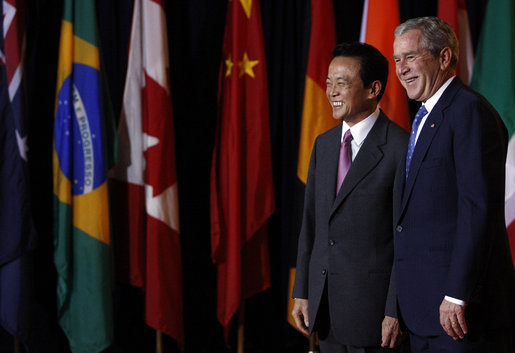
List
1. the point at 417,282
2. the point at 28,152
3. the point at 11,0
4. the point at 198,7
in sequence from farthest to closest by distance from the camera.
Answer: the point at 198,7 < the point at 28,152 < the point at 11,0 < the point at 417,282

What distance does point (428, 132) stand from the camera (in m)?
1.47

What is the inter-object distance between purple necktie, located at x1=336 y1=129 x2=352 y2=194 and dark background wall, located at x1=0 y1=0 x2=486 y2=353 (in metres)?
1.33

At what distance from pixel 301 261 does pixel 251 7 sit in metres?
1.80

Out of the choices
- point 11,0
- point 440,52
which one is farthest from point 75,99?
point 440,52

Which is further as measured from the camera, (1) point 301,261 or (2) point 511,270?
(1) point 301,261

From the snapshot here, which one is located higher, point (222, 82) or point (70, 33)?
point (70, 33)

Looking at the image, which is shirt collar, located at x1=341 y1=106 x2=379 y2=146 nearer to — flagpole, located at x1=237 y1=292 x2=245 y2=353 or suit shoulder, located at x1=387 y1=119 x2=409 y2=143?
suit shoulder, located at x1=387 y1=119 x2=409 y2=143

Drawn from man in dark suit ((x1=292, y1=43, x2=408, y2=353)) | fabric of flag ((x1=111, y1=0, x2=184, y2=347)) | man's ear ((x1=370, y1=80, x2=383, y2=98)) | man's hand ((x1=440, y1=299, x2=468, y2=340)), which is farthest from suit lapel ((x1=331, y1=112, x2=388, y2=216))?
fabric of flag ((x1=111, y1=0, x2=184, y2=347))

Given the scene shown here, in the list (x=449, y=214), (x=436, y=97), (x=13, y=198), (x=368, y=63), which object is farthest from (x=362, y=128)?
(x=13, y=198)

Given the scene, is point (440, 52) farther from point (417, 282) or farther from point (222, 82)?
point (222, 82)

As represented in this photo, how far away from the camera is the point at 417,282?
4.88 feet

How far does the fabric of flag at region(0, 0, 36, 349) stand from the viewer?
2.83 metres

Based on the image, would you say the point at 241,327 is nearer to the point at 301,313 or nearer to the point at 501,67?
the point at 301,313

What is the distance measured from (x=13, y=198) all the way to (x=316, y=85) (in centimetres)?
173
